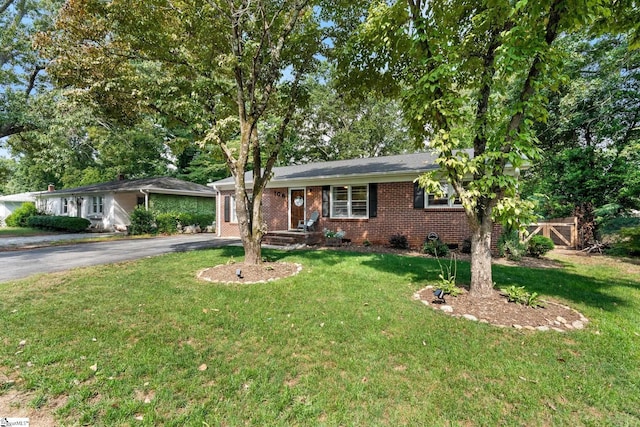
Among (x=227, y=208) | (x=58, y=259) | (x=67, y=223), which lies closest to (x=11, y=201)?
(x=67, y=223)

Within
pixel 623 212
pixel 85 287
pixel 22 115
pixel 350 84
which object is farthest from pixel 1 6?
pixel 623 212

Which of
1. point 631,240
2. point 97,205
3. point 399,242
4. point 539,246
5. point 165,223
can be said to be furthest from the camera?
point 97,205

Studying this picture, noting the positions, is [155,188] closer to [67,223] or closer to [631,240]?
[67,223]

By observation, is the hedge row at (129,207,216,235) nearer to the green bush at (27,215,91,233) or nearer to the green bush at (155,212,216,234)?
the green bush at (155,212,216,234)

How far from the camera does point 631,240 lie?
874 centimetres

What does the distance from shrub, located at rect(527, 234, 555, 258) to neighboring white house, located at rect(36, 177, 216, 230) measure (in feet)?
58.2

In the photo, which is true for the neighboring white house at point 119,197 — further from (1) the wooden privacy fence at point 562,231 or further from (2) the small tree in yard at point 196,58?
(1) the wooden privacy fence at point 562,231

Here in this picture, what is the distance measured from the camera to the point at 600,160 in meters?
11.1

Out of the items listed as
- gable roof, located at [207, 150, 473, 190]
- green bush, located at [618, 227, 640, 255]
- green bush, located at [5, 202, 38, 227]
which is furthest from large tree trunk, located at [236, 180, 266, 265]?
green bush, located at [5, 202, 38, 227]

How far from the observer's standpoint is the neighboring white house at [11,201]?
26267mm

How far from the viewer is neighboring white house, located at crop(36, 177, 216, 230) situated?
17.8m

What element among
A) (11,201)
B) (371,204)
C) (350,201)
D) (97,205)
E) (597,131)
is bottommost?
(371,204)

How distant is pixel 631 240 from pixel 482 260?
7827 mm

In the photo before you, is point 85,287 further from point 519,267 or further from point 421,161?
point 421,161
